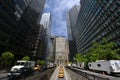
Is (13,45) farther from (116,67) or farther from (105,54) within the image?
(116,67)

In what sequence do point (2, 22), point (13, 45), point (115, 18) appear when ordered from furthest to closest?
point (13, 45) < point (115, 18) < point (2, 22)

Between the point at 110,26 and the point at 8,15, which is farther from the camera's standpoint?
the point at 110,26

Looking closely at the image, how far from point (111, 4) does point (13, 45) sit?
54.7 metres

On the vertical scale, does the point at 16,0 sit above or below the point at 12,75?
above

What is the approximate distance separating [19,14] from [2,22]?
2487 cm

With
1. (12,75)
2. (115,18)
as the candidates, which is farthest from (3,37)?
(115,18)

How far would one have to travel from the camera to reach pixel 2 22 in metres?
65.1

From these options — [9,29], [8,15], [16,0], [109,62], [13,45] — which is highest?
[16,0]

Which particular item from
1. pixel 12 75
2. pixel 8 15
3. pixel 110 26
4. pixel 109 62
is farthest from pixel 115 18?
pixel 12 75

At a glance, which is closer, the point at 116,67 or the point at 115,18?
the point at 116,67

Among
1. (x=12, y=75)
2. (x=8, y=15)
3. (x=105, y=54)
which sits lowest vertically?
(x=12, y=75)

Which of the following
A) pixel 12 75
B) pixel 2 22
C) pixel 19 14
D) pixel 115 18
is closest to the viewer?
pixel 12 75

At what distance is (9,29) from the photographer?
7381 centimetres

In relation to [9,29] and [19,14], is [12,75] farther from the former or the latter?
[19,14]
